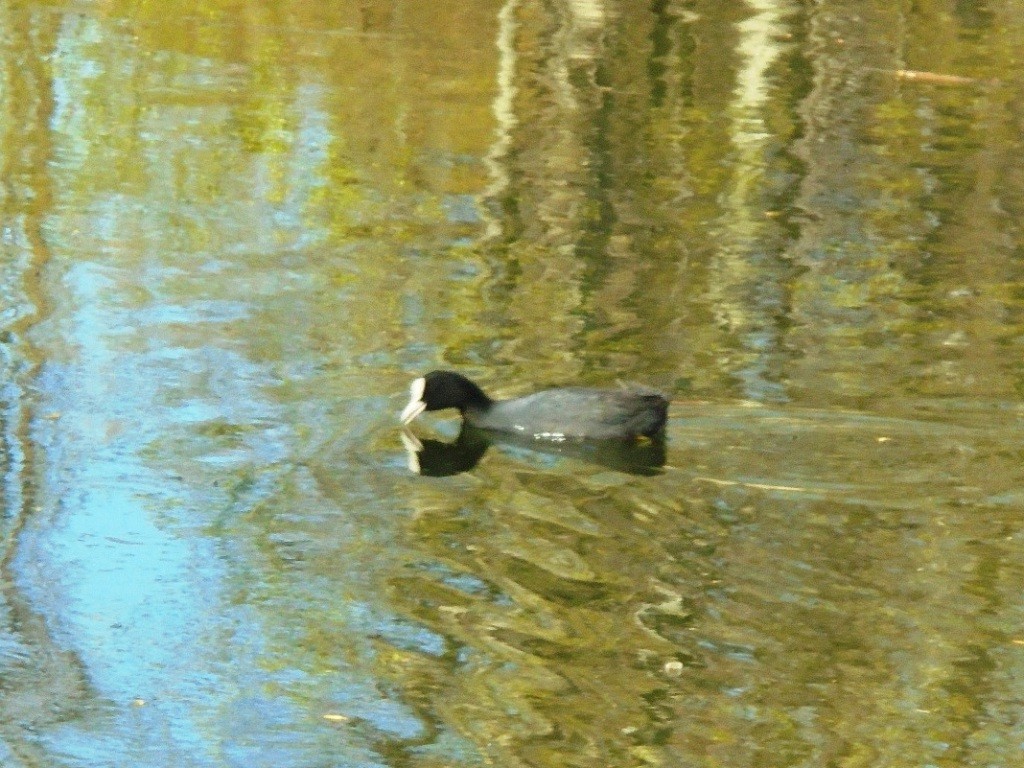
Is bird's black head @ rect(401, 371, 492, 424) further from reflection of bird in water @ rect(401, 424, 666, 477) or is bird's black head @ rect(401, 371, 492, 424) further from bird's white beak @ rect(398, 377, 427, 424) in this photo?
reflection of bird in water @ rect(401, 424, 666, 477)

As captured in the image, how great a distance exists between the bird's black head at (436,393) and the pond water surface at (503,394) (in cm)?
18

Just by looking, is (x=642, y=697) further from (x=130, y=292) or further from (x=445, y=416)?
(x=130, y=292)

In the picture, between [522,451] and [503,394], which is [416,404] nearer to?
[522,451]

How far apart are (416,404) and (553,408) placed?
0.63 meters

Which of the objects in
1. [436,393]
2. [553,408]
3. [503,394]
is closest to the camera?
[553,408]

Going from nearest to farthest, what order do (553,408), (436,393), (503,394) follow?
(553,408)
(436,393)
(503,394)

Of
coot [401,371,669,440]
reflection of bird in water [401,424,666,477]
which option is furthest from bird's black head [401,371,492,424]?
reflection of bird in water [401,424,666,477]

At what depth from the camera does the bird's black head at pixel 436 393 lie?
9.72 metres

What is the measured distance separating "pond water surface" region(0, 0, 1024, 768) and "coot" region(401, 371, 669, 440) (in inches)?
4.1

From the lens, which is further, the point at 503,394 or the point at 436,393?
the point at 503,394

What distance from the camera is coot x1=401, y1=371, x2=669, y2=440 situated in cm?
945

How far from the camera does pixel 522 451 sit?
A: 964 centimetres

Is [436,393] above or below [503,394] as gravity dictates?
above

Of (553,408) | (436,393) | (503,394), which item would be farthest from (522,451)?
(503,394)
